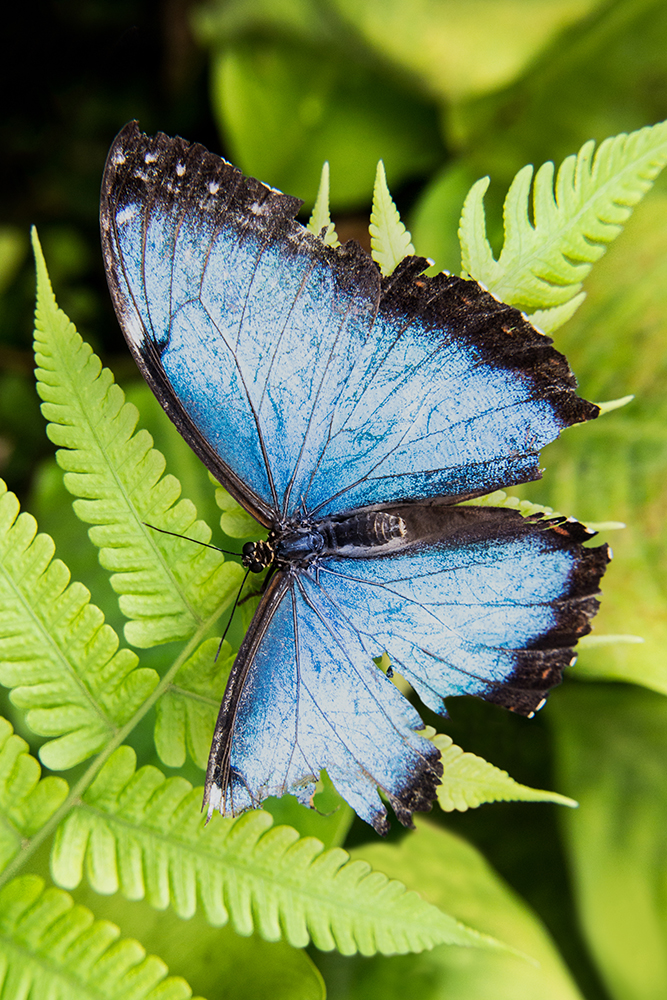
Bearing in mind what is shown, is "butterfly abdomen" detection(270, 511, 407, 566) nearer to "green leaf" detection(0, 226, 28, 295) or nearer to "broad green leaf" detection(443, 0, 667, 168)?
"broad green leaf" detection(443, 0, 667, 168)

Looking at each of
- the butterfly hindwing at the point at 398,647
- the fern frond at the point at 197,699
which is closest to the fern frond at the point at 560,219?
the butterfly hindwing at the point at 398,647

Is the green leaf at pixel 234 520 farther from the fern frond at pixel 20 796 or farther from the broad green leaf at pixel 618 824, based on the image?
the broad green leaf at pixel 618 824

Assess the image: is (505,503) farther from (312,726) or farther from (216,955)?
(216,955)

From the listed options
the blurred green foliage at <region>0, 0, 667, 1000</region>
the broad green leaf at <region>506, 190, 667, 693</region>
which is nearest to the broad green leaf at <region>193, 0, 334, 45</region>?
the blurred green foliage at <region>0, 0, 667, 1000</region>

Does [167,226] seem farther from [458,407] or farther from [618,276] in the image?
[618,276]

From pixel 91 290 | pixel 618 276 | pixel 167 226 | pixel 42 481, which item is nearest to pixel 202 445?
pixel 167 226
